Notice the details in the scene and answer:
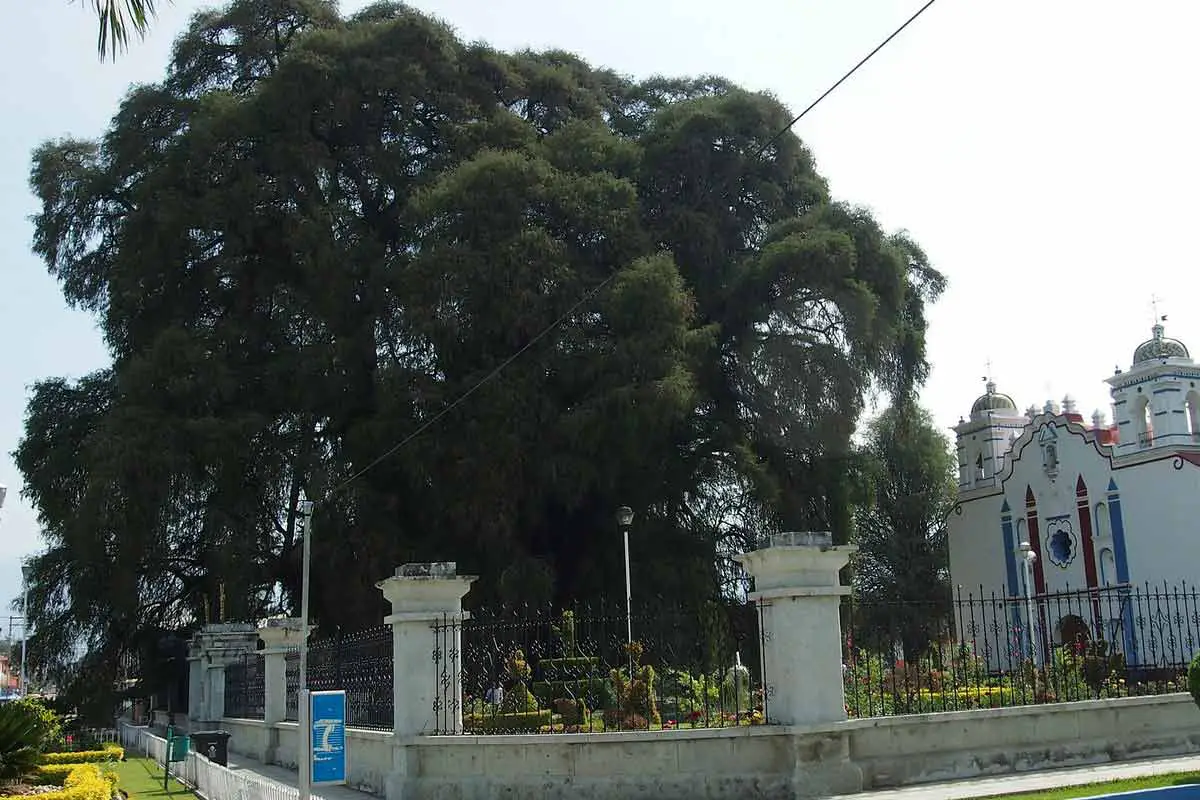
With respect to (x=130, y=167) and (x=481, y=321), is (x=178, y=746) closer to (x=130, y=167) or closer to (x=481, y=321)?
(x=481, y=321)

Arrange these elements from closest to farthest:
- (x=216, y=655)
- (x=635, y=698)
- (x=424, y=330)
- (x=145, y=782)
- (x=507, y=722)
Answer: (x=635, y=698), (x=507, y=722), (x=145, y=782), (x=216, y=655), (x=424, y=330)

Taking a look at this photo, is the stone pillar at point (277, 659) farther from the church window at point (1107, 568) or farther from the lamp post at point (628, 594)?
the church window at point (1107, 568)

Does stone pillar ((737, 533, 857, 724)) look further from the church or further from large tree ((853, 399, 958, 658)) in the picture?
large tree ((853, 399, 958, 658))

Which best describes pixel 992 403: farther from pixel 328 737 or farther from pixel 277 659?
pixel 328 737

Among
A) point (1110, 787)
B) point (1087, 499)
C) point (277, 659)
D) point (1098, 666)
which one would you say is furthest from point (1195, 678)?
point (1087, 499)

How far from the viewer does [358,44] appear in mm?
29453

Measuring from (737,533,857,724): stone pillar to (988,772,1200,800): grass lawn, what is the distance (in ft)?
5.93

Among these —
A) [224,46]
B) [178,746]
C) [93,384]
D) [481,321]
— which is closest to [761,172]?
[481,321]

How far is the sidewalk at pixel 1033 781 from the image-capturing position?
11.1m

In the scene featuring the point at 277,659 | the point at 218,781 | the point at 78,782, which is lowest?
A: the point at 218,781

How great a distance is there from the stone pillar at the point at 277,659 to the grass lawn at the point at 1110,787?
12.4 metres

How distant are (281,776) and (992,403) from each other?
94.8 feet

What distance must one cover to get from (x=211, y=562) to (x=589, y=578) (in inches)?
325

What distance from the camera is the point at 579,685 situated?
15.8m
